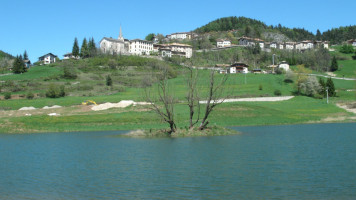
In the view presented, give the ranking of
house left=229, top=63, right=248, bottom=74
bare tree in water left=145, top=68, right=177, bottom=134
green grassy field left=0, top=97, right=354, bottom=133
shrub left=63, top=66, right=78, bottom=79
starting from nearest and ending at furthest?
bare tree in water left=145, top=68, right=177, bottom=134 → green grassy field left=0, top=97, right=354, bottom=133 → shrub left=63, top=66, right=78, bottom=79 → house left=229, top=63, right=248, bottom=74

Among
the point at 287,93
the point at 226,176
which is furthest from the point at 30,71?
the point at 226,176

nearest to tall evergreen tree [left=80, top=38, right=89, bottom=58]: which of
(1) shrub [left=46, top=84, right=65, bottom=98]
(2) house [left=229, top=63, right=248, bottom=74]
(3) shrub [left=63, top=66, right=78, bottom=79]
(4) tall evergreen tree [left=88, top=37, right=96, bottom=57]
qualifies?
(4) tall evergreen tree [left=88, top=37, right=96, bottom=57]

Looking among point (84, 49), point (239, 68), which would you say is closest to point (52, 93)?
point (239, 68)

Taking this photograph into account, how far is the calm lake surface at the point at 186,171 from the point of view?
18484mm

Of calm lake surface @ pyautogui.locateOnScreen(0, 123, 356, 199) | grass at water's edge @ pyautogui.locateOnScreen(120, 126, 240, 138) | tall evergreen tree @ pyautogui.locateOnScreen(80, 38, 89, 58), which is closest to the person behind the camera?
calm lake surface @ pyautogui.locateOnScreen(0, 123, 356, 199)

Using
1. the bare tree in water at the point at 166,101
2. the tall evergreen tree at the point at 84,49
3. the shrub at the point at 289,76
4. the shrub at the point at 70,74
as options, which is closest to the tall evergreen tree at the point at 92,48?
the tall evergreen tree at the point at 84,49

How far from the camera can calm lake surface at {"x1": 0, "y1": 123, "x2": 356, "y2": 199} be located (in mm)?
18484

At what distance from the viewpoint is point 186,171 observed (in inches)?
931

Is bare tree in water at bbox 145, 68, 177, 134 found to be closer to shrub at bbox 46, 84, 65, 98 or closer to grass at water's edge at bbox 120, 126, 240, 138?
grass at water's edge at bbox 120, 126, 240, 138

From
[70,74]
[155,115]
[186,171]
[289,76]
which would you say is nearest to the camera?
[186,171]

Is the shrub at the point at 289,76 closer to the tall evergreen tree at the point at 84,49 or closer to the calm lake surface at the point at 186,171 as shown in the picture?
the calm lake surface at the point at 186,171

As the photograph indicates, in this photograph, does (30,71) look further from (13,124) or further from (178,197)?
(178,197)

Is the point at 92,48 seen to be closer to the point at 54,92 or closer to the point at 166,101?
the point at 54,92

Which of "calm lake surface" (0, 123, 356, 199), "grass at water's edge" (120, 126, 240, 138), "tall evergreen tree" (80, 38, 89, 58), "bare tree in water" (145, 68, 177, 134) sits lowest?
"grass at water's edge" (120, 126, 240, 138)
